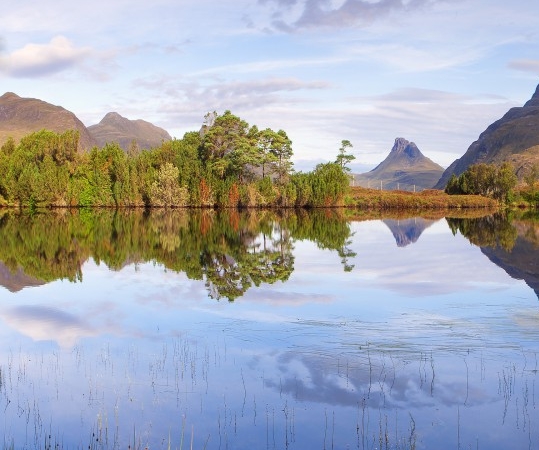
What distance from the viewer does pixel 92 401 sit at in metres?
9.37

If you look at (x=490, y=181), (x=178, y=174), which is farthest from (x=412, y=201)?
(x=178, y=174)

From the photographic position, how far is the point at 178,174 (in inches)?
3189

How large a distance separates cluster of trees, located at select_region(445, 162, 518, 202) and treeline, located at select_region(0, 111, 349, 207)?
77.0ft

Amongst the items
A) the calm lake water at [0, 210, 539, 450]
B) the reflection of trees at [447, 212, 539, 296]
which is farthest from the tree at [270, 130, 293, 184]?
the calm lake water at [0, 210, 539, 450]

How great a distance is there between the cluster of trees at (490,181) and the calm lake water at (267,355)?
7532cm

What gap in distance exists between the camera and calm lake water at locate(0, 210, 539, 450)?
8.33 metres

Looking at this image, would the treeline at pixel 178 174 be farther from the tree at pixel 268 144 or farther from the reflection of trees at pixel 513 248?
the reflection of trees at pixel 513 248

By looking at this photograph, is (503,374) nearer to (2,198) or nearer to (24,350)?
(24,350)

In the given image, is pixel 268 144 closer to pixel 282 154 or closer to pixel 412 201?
pixel 282 154

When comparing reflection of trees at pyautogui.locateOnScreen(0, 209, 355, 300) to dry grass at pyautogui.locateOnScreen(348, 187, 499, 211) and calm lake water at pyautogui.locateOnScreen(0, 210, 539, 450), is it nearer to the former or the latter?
calm lake water at pyautogui.locateOnScreen(0, 210, 539, 450)

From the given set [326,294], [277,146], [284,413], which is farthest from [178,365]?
[277,146]

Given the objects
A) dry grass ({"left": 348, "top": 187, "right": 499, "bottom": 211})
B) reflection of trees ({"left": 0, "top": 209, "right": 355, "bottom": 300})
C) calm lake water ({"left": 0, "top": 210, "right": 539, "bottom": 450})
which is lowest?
calm lake water ({"left": 0, "top": 210, "right": 539, "bottom": 450})

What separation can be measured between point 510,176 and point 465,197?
8199 mm

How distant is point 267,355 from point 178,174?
70638mm
